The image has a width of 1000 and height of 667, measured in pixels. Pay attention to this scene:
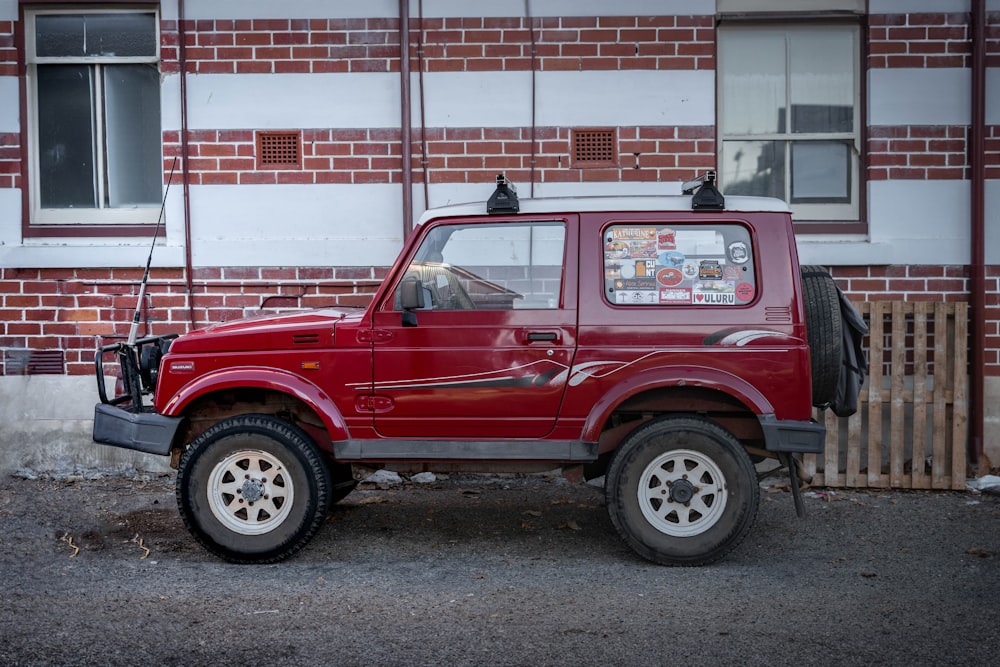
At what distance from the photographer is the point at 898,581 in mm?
4797

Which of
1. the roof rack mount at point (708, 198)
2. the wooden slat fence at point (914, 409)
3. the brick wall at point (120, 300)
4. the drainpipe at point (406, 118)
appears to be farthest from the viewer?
the brick wall at point (120, 300)

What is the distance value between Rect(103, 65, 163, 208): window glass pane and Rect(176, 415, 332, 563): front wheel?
11.2 feet

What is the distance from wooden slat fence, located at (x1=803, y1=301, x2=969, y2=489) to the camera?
22.6 ft

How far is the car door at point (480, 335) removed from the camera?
198 inches

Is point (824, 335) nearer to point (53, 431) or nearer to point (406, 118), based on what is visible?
point (406, 118)

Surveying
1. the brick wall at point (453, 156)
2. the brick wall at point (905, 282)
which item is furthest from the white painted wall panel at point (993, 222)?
the brick wall at point (453, 156)

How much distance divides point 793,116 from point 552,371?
3.93m

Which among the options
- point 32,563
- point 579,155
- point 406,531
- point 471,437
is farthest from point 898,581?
point 32,563

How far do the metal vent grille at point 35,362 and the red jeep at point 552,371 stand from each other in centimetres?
269

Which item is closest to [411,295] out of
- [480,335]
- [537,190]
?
[480,335]

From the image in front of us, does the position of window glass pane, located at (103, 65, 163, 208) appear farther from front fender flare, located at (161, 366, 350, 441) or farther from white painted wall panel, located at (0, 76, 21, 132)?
front fender flare, located at (161, 366, 350, 441)

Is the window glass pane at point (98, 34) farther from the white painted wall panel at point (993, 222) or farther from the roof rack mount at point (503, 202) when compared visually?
the white painted wall panel at point (993, 222)

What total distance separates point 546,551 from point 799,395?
65.6 inches

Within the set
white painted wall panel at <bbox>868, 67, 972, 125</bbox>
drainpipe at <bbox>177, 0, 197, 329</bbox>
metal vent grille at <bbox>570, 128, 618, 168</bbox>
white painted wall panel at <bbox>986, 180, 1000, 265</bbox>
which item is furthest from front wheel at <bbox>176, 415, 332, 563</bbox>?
white painted wall panel at <bbox>986, 180, 1000, 265</bbox>
